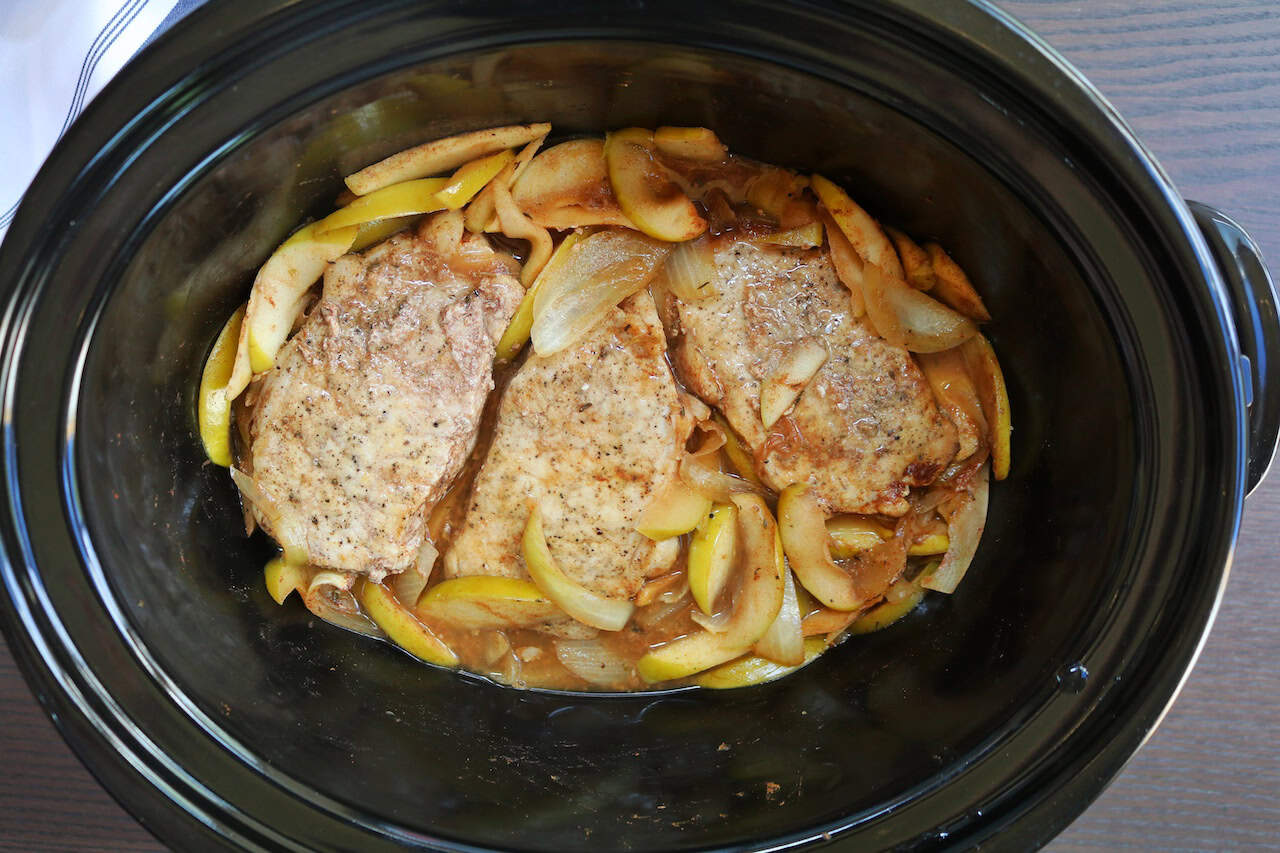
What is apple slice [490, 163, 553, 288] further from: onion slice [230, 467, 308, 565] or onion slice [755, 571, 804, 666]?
onion slice [755, 571, 804, 666]

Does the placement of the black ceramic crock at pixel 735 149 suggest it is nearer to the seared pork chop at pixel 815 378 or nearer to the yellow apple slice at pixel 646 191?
the yellow apple slice at pixel 646 191

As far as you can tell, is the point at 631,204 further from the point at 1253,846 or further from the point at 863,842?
the point at 1253,846

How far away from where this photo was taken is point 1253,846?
1916 mm

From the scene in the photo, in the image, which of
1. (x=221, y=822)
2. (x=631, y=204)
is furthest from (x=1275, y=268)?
(x=221, y=822)

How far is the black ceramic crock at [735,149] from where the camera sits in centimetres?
133

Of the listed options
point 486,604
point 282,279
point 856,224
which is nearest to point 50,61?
point 282,279

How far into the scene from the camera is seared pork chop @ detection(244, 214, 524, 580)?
5.78ft

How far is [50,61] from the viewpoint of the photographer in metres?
1.73

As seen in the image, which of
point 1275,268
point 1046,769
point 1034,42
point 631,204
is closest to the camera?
point 1034,42

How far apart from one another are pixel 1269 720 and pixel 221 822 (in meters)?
2.09

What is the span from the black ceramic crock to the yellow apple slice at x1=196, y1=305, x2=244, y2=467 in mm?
36

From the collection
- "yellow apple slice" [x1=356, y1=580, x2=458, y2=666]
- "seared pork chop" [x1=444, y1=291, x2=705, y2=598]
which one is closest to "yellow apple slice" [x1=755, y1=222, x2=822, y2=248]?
"seared pork chop" [x1=444, y1=291, x2=705, y2=598]

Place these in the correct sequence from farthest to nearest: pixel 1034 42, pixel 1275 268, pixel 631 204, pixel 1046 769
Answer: pixel 1275 268
pixel 631 204
pixel 1046 769
pixel 1034 42

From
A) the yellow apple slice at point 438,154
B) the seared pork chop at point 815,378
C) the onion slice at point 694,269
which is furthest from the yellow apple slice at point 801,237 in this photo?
the yellow apple slice at point 438,154
